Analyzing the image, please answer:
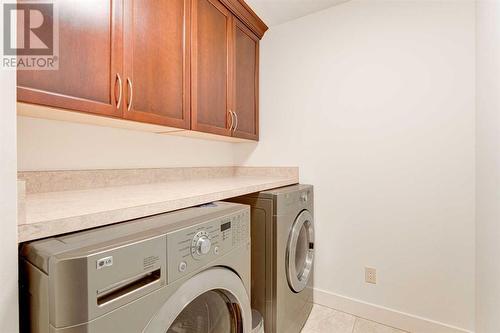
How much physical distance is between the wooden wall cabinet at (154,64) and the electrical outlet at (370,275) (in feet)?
4.69

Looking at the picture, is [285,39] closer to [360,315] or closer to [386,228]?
[386,228]

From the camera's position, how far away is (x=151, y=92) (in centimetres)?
129

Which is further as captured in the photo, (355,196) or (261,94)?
(261,94)

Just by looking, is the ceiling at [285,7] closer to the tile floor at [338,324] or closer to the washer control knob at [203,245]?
the washer control knob at [203,245]

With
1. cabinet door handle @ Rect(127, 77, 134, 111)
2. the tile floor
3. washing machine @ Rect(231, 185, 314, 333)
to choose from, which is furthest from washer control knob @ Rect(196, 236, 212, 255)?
the tile floor

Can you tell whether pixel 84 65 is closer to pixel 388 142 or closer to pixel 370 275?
pixel 388 142

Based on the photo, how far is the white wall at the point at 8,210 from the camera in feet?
1.76

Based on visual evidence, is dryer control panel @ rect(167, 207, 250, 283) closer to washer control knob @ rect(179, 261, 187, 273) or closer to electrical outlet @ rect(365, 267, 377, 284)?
washer control knob @ rect(179, 261, 187, 273)

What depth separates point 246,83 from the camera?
2.14 m

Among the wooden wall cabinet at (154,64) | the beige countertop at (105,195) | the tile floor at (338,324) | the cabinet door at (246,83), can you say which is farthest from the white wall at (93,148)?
the tile floor at (338,324)

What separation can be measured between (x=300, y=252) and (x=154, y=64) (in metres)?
1.59

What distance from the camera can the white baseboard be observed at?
1.65 meters

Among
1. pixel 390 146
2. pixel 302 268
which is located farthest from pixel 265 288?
pixel 390 146

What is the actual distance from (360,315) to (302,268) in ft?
1.89
